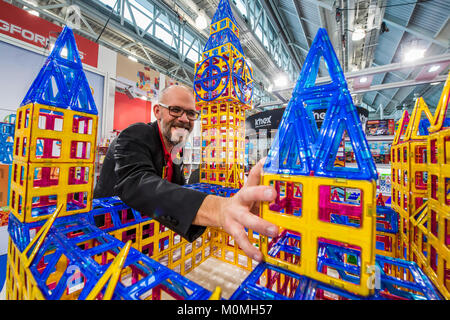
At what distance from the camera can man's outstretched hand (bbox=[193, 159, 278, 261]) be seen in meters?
0.67

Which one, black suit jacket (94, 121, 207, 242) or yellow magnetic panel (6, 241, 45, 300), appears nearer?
yellow magnetic panel (6, 241, 45, 300)

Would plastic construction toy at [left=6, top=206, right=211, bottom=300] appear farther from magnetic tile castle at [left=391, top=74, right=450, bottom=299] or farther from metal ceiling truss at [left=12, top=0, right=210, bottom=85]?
metal ceiling truss at [left=12, top=0, right=210, bottom=85]

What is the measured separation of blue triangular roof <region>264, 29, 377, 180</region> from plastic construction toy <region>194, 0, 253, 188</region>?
3.08 metres

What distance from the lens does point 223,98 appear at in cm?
381

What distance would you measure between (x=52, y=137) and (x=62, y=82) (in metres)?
0.41

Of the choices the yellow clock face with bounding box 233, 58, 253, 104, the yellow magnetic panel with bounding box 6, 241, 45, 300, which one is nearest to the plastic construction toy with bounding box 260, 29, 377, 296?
the yellow magnetic panel with bounding box 6, 241, 45, 300

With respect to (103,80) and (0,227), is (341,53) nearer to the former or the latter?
(103,80)

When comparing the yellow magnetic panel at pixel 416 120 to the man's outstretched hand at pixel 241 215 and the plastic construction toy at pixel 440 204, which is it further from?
the man's outstretched hand at pixel 241 215

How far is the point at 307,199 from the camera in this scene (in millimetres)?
716

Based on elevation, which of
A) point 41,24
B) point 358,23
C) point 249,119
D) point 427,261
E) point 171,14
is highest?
point 171,14

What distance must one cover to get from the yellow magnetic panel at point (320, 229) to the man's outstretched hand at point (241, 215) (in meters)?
0.10

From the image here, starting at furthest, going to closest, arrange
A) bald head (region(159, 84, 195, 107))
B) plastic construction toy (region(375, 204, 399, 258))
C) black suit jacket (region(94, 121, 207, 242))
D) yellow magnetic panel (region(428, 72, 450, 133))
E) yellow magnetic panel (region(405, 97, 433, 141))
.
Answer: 1. bald head (region(159, 84, 195, 107))
2. plastic construction toy (region(375, 204, 399, 258))
3. yellow magnetic panel (region(405, 97, 433, 141))
4. yellow magnetic panel (region(428, 72, 450, 133))
5. black suit jacket (region(94, 121, 207, 242))
